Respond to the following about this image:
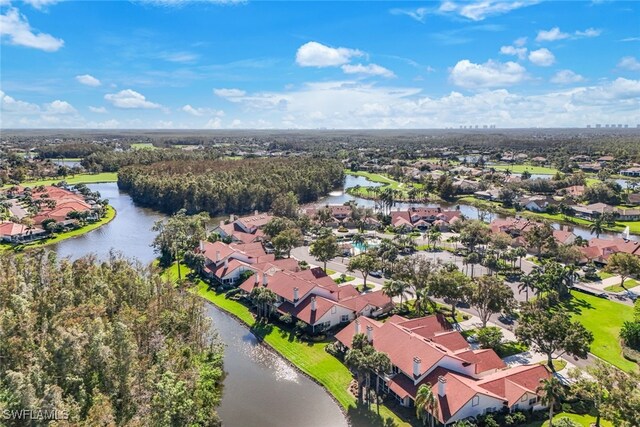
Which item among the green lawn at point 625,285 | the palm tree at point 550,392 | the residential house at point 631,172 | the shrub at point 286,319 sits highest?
the residential house at point 631,172

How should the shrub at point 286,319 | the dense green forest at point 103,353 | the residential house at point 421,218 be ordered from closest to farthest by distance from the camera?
the dense green forest at point 103,353 < the shrub at point 286,319 < the residential house at point 421,218

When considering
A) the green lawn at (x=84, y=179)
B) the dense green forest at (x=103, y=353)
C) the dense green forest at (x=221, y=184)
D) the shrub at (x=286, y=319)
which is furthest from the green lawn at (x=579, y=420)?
the green lawn at (x=84, y=179)

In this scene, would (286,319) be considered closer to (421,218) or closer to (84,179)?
(421,218)

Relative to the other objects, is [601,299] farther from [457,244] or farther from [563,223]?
[563,223]

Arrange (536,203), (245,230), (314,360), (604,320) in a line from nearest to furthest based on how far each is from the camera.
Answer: (314,360) → (604,320) → (245,230) → (536,203)

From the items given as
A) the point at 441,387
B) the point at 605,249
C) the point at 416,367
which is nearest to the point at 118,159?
the point at 605,249

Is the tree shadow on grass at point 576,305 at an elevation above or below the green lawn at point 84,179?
below

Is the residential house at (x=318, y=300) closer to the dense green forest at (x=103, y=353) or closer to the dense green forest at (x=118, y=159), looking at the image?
the dense green forest at (x=103, y=353)

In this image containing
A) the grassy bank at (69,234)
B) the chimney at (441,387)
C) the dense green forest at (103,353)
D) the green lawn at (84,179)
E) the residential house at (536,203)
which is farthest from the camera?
the green lawn at (84,179)
